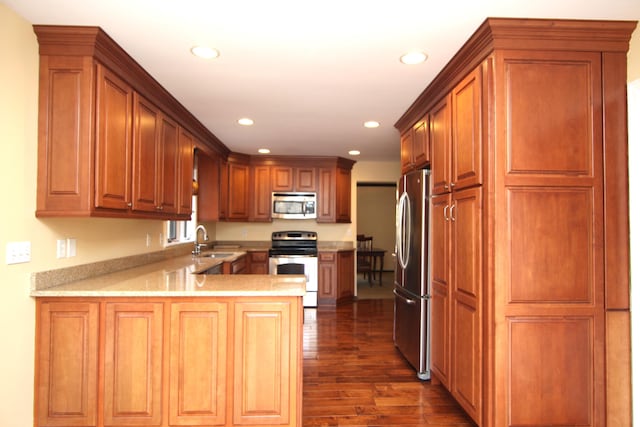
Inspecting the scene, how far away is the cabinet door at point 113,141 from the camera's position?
7.08ft

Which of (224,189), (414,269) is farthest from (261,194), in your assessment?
(414,269)

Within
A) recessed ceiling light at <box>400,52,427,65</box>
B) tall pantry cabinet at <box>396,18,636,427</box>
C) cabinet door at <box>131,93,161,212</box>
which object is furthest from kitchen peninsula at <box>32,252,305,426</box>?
recessed ceiling light at <box>400,52,427,65</box>

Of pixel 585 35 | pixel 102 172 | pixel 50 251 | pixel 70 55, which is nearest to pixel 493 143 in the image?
pixel 585 35

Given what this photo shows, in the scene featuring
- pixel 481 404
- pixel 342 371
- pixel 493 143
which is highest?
pixel 493 143

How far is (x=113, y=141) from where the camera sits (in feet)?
7.52

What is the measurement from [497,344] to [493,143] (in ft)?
3.49

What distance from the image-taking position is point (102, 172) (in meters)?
2.18

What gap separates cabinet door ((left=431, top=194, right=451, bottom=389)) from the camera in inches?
104

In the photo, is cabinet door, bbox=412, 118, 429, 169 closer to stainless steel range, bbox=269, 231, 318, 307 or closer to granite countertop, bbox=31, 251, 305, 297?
granite countertop, bbox=31, 251, 305, 297

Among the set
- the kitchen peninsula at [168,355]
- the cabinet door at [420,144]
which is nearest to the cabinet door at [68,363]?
the kitchen peninsula at [168,355]

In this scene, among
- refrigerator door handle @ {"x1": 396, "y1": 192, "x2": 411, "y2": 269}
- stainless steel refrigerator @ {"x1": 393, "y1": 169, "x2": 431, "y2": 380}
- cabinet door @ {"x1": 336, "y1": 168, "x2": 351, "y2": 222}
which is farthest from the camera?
cabinet door @ {"x1": 336, "y1": 168, "x2": 351, "y2": 222}

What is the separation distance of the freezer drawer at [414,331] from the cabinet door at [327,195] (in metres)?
2.50

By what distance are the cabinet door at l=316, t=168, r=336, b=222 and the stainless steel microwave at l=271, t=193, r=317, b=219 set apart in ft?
0.44

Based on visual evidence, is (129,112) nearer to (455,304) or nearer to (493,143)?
(493,143)
